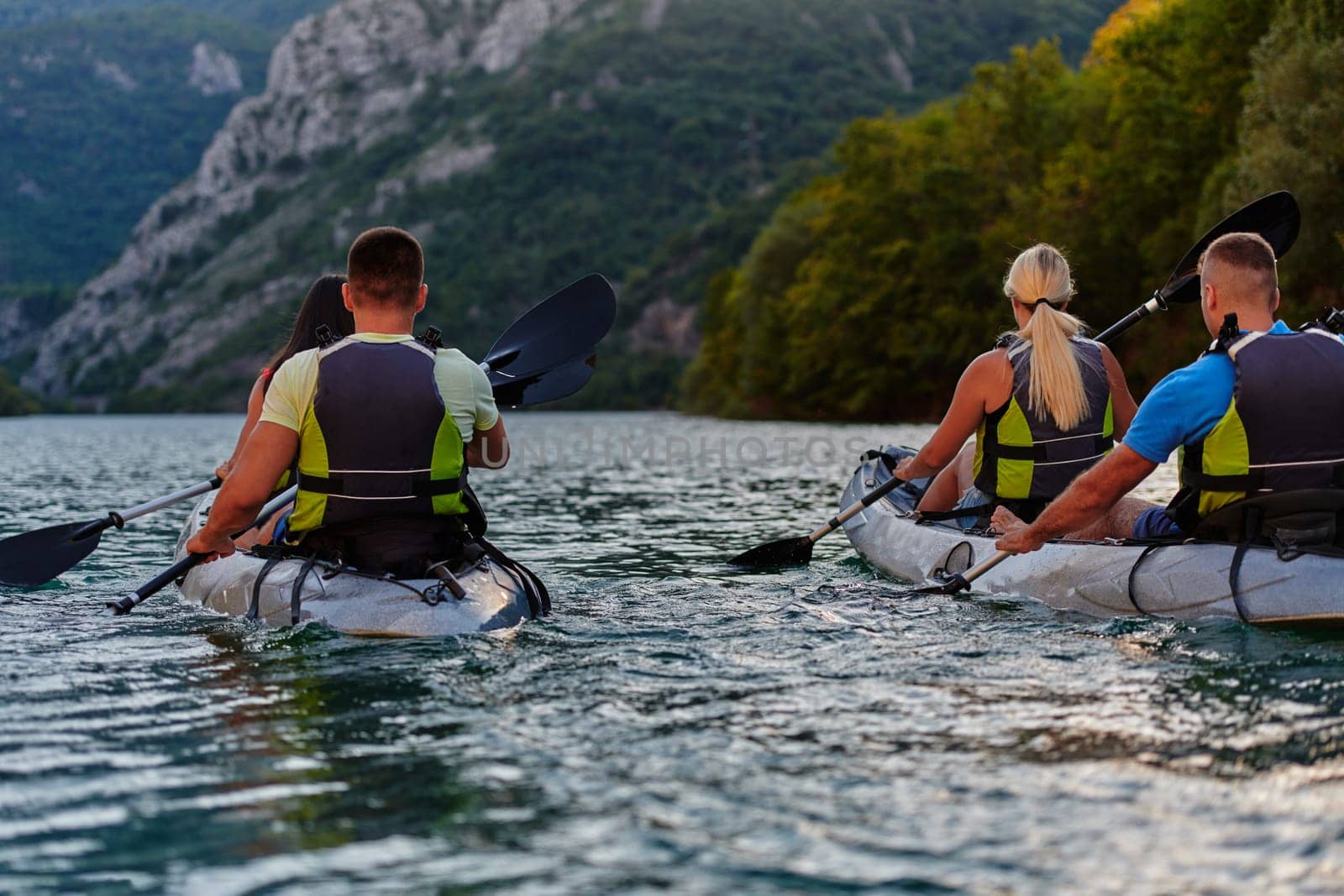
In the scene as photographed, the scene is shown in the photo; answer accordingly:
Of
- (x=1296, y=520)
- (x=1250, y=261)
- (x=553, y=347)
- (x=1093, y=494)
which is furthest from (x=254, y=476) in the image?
(x=1296, y=520)

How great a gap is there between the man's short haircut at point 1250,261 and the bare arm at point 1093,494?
93 centimetres

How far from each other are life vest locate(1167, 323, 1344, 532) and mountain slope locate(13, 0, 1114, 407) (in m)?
92.9

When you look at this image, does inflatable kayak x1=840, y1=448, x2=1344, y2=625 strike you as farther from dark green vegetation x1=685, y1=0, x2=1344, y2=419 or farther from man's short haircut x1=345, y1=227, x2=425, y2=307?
dark green vegetation x1=685, y1=0, x2=1344, y2=419

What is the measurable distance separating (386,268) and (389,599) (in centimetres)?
152

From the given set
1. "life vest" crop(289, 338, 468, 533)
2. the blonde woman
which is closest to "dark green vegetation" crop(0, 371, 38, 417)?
"life vest" crop(289, 338, 468, 533)

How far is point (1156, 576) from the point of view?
635 cm

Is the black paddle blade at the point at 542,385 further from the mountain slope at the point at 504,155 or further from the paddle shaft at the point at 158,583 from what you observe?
the mountain slope at the point at 504,155

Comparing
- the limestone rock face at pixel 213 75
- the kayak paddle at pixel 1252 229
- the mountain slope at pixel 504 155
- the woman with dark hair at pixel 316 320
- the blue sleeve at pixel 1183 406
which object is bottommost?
the blue sleeve at pixel 1183 406

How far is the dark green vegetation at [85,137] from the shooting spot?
568ft

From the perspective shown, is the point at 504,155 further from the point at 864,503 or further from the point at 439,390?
the point at 439,390

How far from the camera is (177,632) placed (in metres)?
6.52

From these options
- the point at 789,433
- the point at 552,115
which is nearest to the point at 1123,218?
the point at 789,433

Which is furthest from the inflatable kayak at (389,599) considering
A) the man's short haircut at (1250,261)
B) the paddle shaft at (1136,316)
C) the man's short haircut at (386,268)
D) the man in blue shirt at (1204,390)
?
the paddle shaft at (1136,316)

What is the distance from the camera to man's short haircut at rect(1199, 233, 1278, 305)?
237 inches
